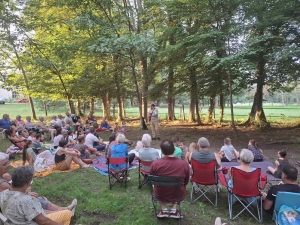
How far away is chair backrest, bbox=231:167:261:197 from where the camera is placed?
130 inches

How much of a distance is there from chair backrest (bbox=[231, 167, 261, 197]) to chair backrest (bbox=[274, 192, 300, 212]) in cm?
43

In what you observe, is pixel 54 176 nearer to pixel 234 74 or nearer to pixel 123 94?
pixel 234 74

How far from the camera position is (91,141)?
25.7ft

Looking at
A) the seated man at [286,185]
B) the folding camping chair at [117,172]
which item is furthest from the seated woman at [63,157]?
the seated man at [286,185]

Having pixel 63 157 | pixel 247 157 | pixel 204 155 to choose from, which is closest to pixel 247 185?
pixel 247 157

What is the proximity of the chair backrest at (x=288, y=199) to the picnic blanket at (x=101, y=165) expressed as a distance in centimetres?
382

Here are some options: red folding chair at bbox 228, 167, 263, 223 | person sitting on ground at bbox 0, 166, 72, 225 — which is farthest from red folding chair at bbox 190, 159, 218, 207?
person sitting on ground at bbox 0, 166, 72, 225

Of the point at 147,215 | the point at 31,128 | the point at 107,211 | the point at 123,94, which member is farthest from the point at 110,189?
the point at 123,94

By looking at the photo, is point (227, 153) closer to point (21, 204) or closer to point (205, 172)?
point (205, 172)

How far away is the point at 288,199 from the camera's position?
2.80 meters

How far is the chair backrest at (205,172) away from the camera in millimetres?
3801

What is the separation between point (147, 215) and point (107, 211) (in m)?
0.65

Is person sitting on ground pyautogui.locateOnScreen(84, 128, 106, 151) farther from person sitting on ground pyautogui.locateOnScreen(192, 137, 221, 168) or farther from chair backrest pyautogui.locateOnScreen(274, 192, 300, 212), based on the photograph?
chair backrest pyautogui.locateOnScreen(274, 192, 300, 212)

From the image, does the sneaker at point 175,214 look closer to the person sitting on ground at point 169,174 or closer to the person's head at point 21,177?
the person sitting on ground at point 169,174
